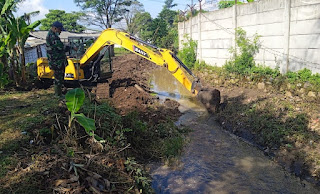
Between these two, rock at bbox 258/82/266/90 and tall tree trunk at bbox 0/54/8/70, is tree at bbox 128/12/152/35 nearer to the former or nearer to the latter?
tall tree trunk at bbox 0/54/8/70

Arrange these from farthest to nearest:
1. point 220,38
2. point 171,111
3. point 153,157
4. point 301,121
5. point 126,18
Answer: point 126,18 < point 220,38 < point 171,111 < point 301,121 < point 153,157

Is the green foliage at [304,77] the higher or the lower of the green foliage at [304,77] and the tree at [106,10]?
the lower

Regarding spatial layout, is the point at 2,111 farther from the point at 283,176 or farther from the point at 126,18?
the point at 126,18

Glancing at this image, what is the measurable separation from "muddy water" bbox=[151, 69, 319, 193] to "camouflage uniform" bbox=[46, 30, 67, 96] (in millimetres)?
4001

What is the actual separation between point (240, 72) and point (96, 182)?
24.7ft

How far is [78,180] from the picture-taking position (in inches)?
121

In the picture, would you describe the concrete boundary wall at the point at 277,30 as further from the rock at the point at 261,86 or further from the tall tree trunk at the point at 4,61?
the tall tree trunk at the point at 4,61

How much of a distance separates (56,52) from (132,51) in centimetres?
208

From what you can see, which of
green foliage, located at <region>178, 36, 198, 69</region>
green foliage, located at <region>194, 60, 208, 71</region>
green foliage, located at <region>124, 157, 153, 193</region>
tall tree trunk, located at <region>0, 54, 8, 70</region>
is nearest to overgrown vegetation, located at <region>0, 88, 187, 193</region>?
green foliage, located at <region>124, 157, 153, 193</region>

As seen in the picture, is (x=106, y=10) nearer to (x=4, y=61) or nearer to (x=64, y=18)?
(x=64, y=18)

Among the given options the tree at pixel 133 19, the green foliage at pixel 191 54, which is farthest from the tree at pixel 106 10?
the green foliage at pixel 191 54

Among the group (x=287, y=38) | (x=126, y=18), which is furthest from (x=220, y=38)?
(x=126, y=18)

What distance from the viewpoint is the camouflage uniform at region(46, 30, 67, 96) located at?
684cm

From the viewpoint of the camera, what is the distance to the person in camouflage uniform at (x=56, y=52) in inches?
268
